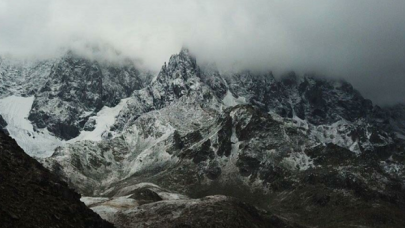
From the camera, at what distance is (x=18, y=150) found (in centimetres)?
8056

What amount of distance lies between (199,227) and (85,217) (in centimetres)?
12659

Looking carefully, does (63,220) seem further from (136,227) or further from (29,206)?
(136,227)

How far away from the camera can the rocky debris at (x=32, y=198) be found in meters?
65.8

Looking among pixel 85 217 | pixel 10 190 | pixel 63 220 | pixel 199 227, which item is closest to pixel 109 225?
pixel 85 217

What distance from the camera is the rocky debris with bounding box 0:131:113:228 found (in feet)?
216

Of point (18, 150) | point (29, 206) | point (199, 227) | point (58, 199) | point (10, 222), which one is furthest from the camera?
point (199, 227)

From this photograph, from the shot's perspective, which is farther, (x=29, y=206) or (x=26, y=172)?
(x=26, y=172)

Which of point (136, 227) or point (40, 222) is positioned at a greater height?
point (136, 227)

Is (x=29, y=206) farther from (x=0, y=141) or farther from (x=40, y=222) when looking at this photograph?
(x=0, y=141)

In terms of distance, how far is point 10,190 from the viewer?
69250mm

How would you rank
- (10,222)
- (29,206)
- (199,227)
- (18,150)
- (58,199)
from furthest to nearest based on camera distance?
(199,227) < (18,150) < (58,199) < (29,206) < (10,222)

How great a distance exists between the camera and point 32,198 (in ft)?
231

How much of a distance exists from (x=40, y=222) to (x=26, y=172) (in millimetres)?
12331

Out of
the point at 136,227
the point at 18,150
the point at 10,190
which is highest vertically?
the point at 136,227
